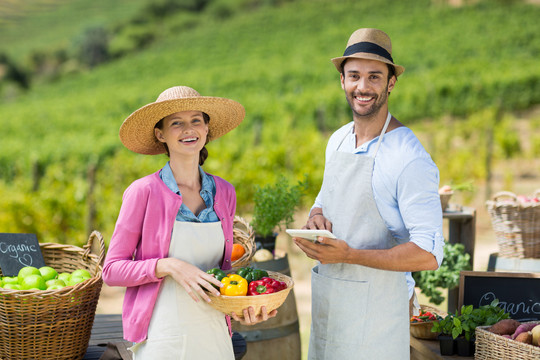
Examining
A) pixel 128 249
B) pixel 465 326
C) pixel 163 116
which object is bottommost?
pixel 465 326

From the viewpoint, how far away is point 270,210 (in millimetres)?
3617

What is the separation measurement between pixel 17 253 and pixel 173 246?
1.24 metres

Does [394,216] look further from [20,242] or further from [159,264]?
[20,242]

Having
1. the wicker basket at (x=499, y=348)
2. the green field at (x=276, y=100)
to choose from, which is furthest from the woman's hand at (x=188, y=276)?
the green field at (x=276, y=100)

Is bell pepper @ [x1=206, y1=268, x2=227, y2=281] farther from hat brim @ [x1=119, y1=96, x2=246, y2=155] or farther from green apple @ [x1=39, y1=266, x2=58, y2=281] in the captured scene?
green apple @ [x1=39, y1=266, x2=58, y2=281]

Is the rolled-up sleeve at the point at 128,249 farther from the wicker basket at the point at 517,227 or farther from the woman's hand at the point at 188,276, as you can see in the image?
the wicker basket at the point at 517,227

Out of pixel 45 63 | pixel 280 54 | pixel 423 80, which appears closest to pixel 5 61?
pixel 45 63

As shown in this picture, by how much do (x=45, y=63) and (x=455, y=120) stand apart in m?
51.3

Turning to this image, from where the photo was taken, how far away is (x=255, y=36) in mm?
39906

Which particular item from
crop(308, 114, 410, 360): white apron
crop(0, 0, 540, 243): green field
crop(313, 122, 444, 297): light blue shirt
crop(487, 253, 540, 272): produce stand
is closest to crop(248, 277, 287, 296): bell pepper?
crop(308, 114, 410, 360): white apron

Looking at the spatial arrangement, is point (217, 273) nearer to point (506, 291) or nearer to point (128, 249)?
point (128, 249)

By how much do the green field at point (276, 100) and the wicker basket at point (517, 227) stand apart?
5078mm

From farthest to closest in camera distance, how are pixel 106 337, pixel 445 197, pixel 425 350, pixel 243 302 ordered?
pixel 445 197 < pixel 106 337 < pixel 425 350 < pixel 243 302

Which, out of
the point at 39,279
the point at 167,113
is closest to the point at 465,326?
the point at 167,113
